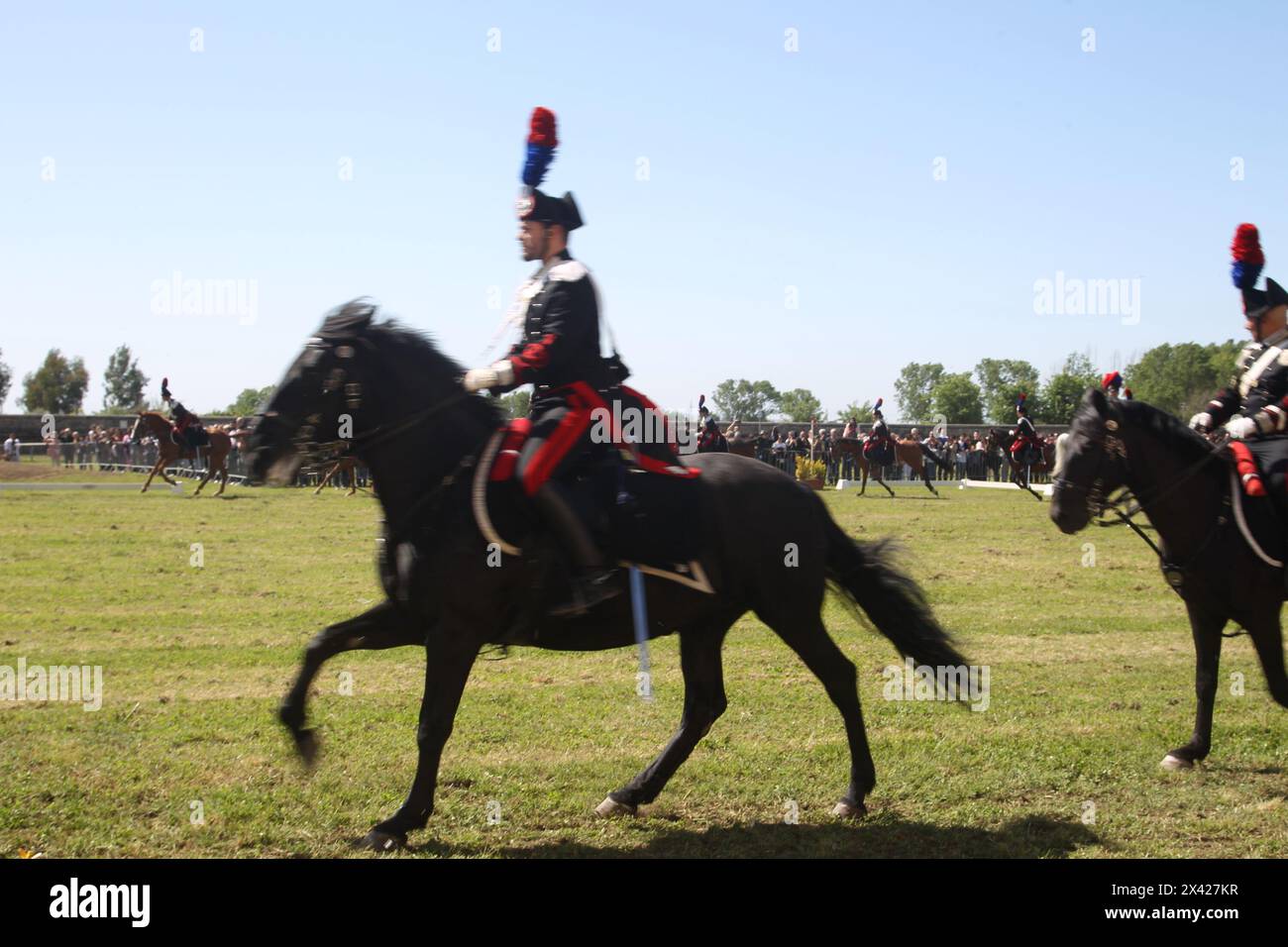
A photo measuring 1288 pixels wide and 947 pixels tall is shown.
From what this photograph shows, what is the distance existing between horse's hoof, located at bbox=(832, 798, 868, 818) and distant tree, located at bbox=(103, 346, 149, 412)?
369 ft

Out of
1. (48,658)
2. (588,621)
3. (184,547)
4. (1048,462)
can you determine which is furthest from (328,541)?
(1048,462)

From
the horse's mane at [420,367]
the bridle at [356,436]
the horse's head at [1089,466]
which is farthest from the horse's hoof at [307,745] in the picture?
the horse's head at [1089,466]

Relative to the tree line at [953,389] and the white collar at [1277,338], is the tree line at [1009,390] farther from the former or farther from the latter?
the white collar at [1277,338]

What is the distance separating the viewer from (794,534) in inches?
262

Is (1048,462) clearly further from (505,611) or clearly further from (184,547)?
(505,611)

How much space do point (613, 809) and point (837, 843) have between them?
1.24 meters

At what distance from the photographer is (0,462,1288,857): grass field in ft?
19.3

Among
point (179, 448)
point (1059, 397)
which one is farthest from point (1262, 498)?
point (1059, 397)

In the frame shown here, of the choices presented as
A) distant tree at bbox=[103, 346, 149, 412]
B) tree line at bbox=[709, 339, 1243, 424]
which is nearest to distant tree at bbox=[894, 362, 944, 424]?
tree line at bbox=[709, 339, 1243, 424]

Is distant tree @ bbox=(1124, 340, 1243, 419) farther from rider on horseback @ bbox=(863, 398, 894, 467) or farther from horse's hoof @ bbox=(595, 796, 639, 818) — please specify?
horse's hoof @ bbox=(595, 796, 639, 818)

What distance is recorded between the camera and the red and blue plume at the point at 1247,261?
8.41 m

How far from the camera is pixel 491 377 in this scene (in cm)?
587
